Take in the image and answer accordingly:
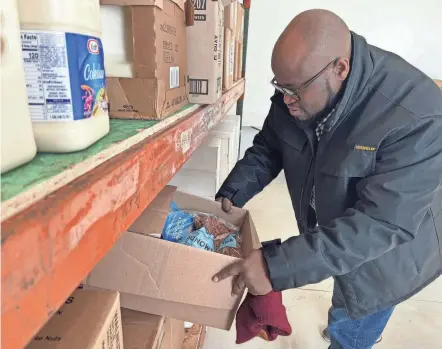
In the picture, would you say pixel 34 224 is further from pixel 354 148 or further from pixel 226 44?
pixel 226 44

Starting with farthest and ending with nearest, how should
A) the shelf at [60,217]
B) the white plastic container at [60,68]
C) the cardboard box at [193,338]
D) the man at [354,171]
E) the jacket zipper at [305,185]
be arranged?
the cardboard box at [193,338]
the jacket zipper at [305,185]
the man at [354,171]
the white plastic container at [60,68]
the shelf at [60,217]

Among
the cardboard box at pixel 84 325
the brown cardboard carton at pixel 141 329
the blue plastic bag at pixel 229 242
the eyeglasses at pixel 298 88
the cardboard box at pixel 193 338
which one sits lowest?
the cardboard box at pixel 193 338

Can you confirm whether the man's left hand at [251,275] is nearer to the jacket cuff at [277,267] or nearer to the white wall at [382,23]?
the jacket cuff at [277,267]

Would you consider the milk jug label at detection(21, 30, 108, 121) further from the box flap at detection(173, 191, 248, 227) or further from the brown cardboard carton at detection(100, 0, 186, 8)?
the box flap at detection(173, 191, 248, 227)

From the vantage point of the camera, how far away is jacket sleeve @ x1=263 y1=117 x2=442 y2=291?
0.87 meters

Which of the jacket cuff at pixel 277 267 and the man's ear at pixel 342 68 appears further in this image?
the man's ear at pixel 342 68

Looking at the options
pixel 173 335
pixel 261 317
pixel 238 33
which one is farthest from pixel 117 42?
pixel 238 33

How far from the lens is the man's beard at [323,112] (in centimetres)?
103

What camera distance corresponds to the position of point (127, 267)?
80 centimetres

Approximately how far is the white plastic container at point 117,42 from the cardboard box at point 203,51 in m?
0.33

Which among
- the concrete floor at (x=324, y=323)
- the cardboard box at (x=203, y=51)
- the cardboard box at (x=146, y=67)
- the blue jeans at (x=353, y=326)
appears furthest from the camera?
the concrete floor at (x=324, y=323)

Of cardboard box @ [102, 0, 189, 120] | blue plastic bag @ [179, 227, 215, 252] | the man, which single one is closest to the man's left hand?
the man

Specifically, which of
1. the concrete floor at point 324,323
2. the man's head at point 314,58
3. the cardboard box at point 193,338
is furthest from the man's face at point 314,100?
the concrete floor at point 324,323

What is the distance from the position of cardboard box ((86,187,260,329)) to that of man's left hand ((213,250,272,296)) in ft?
0.05
